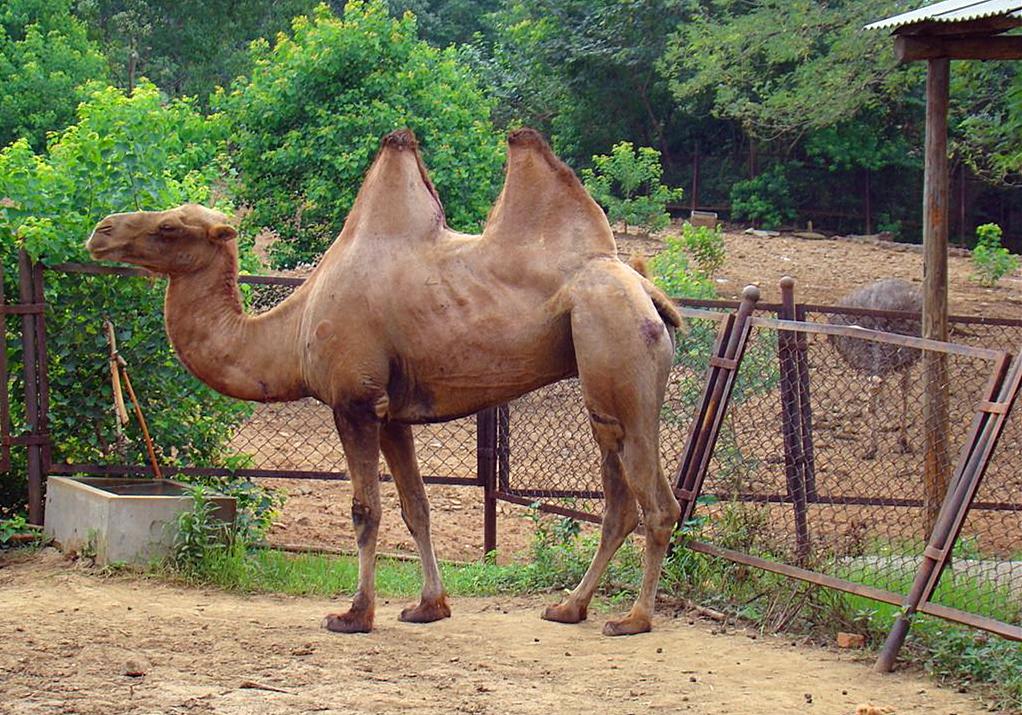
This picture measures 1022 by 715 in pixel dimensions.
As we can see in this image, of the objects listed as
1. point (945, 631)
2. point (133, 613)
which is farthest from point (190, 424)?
point (945, 631)

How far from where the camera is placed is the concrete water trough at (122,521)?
7.78 metres

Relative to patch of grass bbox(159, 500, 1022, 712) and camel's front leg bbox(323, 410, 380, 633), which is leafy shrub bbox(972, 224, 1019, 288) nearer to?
patch of grass bbox(159, 500, 1022, 712)

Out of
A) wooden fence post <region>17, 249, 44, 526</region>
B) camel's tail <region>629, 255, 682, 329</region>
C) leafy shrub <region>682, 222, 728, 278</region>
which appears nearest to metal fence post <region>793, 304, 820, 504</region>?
camel's tail <region>629, 255, 682, 329</region>

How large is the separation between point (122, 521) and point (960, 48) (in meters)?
5.33

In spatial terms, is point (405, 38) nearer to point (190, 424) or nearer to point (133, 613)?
point (190, 424)

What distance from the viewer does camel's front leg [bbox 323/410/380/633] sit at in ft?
22.1

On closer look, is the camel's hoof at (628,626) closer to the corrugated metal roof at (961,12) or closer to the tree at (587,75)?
the corrugated metal roof at (961,12)

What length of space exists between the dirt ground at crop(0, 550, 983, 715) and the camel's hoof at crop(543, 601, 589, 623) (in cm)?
7

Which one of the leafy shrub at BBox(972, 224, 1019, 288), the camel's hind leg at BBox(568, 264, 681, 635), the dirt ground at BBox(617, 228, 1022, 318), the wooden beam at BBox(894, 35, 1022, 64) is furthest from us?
the leafy shrub at BBox(972, 224, 1019, 288)

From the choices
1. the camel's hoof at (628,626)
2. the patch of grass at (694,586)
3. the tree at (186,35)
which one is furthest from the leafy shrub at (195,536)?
the tree at (186,35)

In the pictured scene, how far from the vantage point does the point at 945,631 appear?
621 cm

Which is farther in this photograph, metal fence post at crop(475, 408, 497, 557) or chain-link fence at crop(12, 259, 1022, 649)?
metal fence post at crop(475, 408, 497, 557)

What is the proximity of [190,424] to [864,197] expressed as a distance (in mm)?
21219

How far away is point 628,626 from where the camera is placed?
6.69 m
